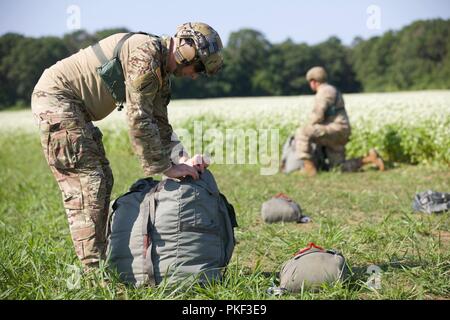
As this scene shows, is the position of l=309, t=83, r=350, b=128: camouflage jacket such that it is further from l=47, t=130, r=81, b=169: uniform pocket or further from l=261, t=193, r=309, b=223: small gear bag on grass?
l=47, t=130, r=81, b=169: uniform pocket

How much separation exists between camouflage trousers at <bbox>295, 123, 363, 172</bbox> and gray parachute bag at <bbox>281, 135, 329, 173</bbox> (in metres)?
0.14

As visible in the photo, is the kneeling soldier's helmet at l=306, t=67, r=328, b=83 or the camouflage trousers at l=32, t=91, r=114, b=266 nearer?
the camouflage trousers at l=32, t=91, r=114, b=266

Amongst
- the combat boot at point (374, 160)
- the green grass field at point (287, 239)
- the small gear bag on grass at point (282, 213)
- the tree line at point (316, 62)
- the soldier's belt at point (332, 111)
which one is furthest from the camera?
the tree line at point (316, 62)

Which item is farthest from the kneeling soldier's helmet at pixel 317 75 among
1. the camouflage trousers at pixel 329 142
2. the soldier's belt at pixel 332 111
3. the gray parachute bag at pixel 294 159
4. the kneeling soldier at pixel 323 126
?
the gray parachute bag at pixel 294 159

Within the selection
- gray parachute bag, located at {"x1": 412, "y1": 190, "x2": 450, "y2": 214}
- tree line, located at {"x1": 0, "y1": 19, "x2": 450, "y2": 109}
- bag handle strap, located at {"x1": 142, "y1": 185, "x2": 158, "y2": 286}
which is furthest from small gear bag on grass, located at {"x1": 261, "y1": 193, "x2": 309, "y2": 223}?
tree line, located at {"x1": 0, "y1": 19, "x2": 450, "y2": 109}

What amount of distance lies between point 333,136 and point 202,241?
6974mm

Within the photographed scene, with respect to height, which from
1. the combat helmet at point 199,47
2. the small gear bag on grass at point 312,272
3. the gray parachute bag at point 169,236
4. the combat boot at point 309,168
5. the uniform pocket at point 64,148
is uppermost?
the combat helmet at point 199,47

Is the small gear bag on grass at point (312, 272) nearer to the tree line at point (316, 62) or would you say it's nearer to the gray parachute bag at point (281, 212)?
the gray parachute bag at point (281, 212)

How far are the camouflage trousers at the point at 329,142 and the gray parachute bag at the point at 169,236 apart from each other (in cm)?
660

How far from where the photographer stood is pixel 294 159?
10.3 metres

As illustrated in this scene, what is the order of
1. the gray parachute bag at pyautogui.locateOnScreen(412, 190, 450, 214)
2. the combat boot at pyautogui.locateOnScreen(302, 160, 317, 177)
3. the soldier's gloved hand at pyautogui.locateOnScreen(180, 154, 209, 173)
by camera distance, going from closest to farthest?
the soldier's gloved hand at pyautogui.locateOnScreen(180, 154, 209, 173), the gray parachute bag at pyautogui.locateOnScreen(412, 190, 450, 214), the combat boot at pyautogui.locateOnScreen(302, 160, 317, 177)

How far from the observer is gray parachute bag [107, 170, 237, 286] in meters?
3.45

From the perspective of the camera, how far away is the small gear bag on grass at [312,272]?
3.43m

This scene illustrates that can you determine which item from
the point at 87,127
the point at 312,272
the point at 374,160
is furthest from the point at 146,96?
the point at 374,160
